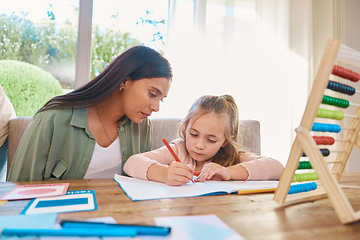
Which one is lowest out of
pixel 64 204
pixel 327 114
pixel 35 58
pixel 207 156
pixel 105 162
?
pixel 105 162

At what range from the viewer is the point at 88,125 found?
1.26m

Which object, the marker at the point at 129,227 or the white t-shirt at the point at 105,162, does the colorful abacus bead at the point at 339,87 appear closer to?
the marker at the point at 129,227

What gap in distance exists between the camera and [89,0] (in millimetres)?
2236

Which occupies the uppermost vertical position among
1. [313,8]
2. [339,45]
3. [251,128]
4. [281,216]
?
[313,8]

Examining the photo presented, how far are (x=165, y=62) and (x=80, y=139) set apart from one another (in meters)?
0.54

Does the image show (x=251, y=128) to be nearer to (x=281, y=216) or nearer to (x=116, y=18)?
(x=281, y=216)

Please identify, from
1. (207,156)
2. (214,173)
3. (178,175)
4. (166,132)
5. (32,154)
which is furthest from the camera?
(166,132)

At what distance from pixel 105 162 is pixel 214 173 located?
61 centimetres

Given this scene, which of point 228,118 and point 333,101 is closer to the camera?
point 333,101

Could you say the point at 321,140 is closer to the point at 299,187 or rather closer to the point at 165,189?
the point at 299,187

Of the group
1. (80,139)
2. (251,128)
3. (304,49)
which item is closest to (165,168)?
(80,139)

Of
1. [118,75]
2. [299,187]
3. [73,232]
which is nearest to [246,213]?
[299,187]

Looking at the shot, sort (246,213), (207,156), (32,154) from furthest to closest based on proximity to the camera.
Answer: (207,156) < (32,154) < (246,213)

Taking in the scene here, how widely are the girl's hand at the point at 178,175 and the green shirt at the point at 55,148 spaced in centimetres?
56
